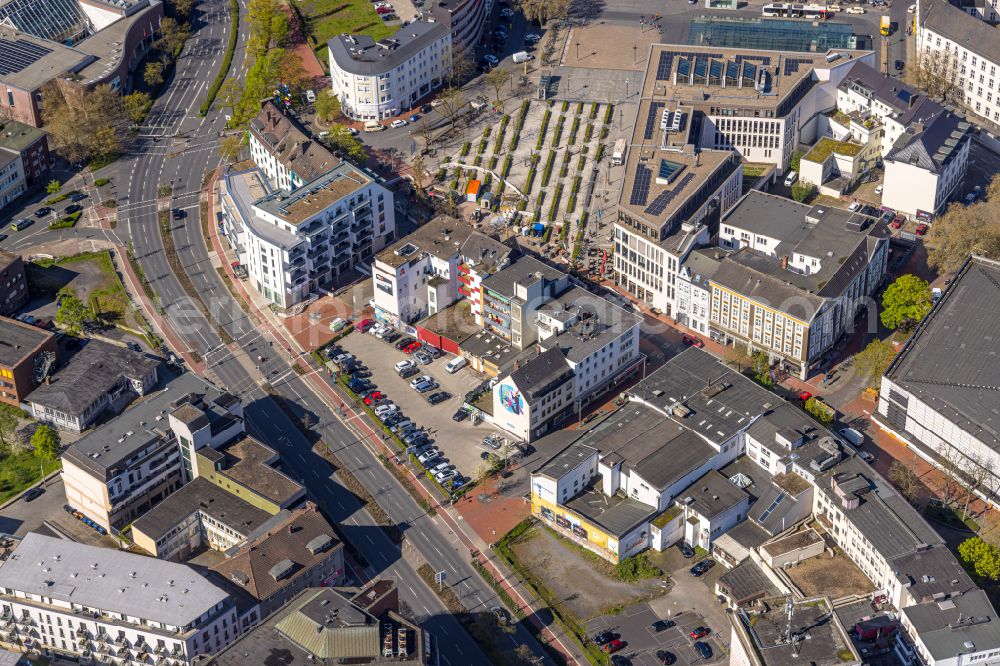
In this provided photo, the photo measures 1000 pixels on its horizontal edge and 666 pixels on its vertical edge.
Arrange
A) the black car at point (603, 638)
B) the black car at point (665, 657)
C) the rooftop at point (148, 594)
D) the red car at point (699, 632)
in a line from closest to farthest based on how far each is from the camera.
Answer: the rooftop at point (148, 594), the black car at point (665, 657), the red car at point (699, 632), the black car at point (603, 638)

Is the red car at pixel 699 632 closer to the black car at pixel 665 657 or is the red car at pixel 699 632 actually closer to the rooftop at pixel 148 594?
the black car at pixel 665 657

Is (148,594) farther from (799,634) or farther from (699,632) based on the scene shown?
(799,634)

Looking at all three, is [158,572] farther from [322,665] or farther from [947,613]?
[947,613]

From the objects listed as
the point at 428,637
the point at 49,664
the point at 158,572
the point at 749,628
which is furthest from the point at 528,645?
the point at 49,664

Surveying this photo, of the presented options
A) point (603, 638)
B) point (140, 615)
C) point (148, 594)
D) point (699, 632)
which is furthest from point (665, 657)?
point (140, 615)

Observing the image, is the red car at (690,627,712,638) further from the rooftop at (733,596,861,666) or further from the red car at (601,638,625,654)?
the red car at (601,638,625,654)

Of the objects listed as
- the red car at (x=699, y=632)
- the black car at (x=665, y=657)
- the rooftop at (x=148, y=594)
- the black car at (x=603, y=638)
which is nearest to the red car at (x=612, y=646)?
the black car at (x=603, y=638)

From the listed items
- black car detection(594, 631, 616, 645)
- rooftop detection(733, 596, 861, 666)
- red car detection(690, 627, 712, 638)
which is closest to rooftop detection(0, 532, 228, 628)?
black car detection(594, 631, 616, 645)
